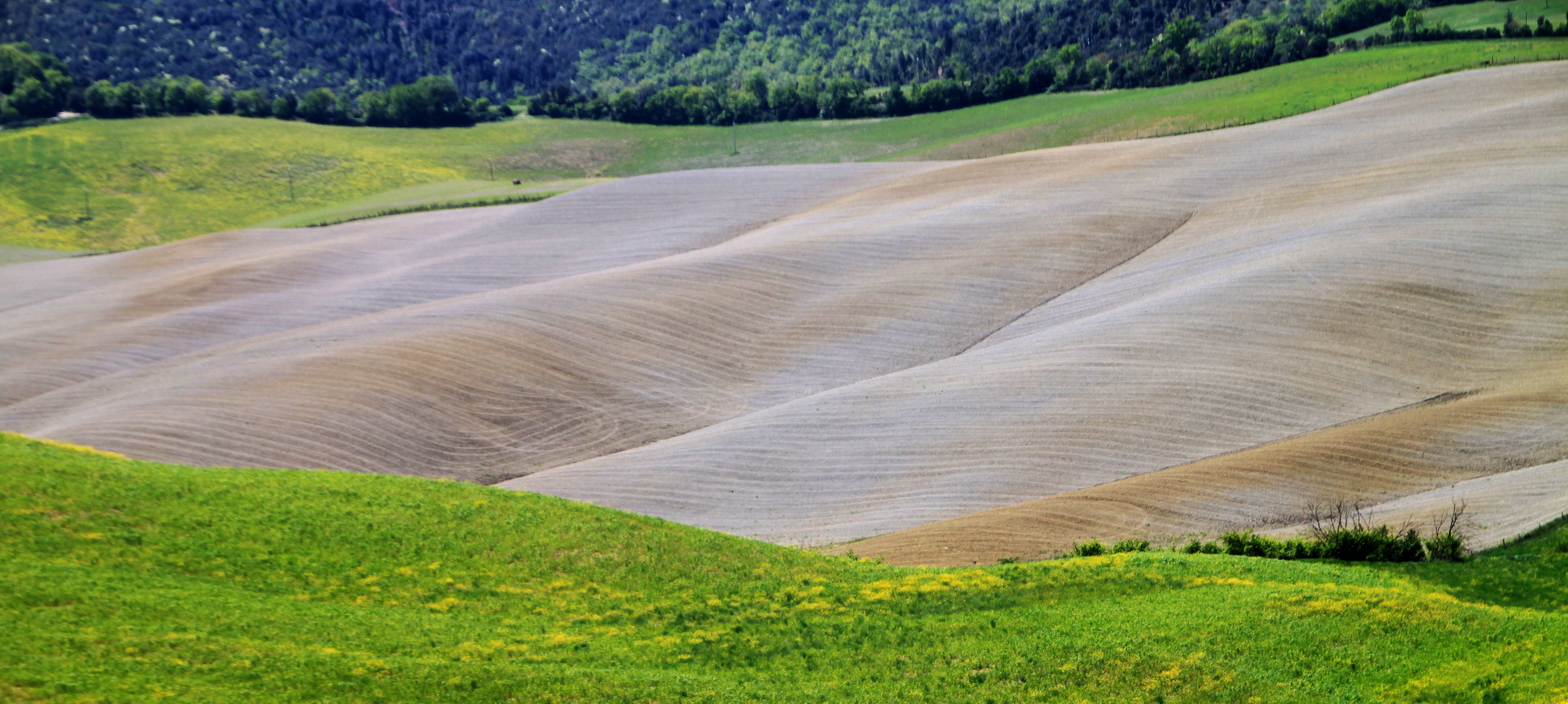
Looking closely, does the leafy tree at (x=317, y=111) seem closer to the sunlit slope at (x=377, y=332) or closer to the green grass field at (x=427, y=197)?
the green grass field at (x=427, y=197)

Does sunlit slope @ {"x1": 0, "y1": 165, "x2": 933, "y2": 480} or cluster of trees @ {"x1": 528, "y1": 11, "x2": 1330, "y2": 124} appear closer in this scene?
sunlit slope @ {"x1": 0, "y1": 165, "x2": 933, "y2": 480}

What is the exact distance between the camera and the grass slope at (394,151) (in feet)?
336

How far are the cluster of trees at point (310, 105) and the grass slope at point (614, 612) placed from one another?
5267 inches

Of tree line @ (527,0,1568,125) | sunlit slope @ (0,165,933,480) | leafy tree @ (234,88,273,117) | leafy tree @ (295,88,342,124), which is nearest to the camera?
sunlit slope @ (0,165,933,480)

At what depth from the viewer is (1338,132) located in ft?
205

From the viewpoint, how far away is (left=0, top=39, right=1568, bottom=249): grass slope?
10231cm

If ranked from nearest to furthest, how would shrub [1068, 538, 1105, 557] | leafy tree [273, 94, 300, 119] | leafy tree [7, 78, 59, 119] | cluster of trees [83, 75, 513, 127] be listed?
1. shrub [1068, 538, 1105, 557]
2. leafy tree [7, 78, 59, 119]
3. cluster of trees [83, 75, 513, 127]
4. leafy tree [273, 94, 300, 119]

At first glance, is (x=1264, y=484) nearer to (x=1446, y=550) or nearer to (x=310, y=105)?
(x=1446, y=550)

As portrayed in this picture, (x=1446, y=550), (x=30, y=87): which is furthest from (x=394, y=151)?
(x=1446, y=550)

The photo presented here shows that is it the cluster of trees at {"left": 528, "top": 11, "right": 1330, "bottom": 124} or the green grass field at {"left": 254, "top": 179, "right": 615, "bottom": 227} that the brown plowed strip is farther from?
the green grass field at {"left": 254, "top": 179, "right": 615, "bottom": 227}

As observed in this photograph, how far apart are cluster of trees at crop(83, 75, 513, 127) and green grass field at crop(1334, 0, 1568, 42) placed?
338 feet

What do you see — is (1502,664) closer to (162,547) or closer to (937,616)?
(937,616)

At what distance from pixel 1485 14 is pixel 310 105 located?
129m

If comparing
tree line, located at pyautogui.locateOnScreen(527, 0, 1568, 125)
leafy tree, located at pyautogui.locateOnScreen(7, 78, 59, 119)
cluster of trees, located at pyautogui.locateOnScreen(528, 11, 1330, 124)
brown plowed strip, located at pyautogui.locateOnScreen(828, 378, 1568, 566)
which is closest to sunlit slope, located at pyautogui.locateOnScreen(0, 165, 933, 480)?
brown plowed strip, located at pyautogui.locateOnScreen(828, 378, 1568, 566)
